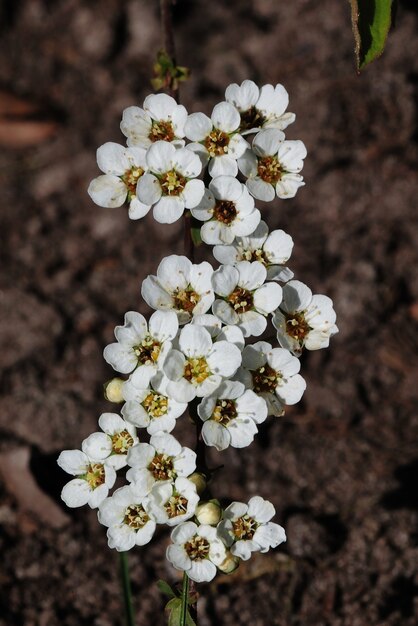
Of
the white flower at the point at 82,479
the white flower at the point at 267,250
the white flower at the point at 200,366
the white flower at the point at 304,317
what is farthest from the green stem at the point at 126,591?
the white flower at the point at 267,250

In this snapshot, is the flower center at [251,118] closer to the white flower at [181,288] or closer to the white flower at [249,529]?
the white flower at [181,288]

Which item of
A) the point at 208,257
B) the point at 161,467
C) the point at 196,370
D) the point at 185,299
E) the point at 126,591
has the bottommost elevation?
the point at 126,591

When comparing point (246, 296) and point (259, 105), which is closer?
point (246, 296)

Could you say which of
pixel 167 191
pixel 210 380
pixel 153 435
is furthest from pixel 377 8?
pixel 153 435

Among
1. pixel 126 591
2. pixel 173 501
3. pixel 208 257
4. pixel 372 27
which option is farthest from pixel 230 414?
pixel 208 257

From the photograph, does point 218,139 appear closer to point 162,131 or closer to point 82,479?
point 162,131

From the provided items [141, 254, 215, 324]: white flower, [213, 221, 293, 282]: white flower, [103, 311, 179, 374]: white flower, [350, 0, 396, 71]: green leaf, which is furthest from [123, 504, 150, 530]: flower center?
[350, 0, 396, 71]: green leaf

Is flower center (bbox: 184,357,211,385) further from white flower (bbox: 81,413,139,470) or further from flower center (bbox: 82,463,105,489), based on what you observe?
flower center (bbox: 82,463,105,489)
